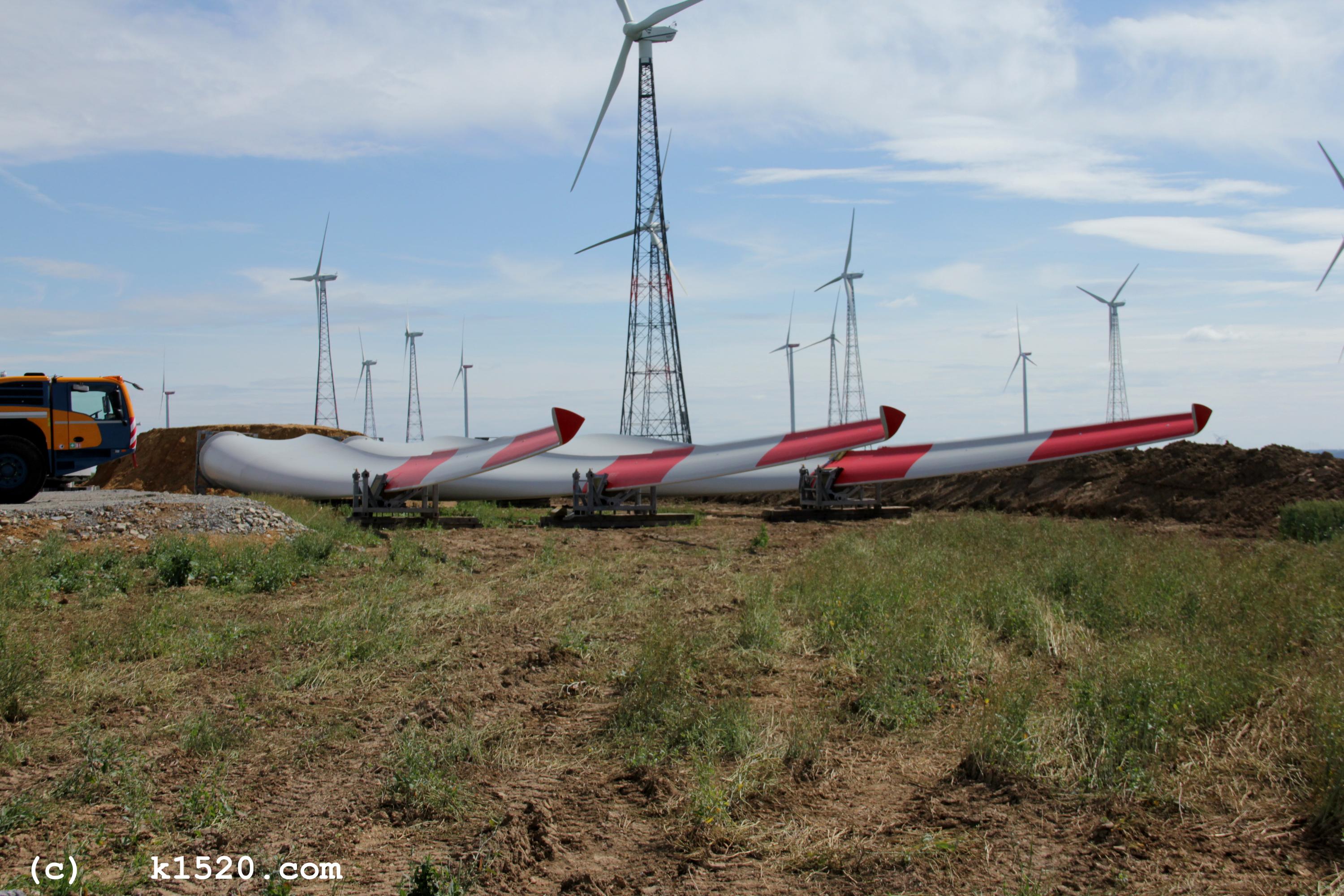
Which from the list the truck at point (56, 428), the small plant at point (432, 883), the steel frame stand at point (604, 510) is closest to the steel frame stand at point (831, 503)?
the steel frame stand at point (604, 510)

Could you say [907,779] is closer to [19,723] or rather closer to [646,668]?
[646,668]

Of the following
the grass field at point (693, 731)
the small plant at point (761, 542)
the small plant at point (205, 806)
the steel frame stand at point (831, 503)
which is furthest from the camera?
the steel frame stand at point (831, 503)

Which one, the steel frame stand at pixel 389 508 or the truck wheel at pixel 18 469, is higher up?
the truck wheel at pixel 18 469

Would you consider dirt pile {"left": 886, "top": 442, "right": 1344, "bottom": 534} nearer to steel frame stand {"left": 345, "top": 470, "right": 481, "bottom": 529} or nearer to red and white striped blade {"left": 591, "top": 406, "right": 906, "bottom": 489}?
red and white striped blade {"left": 591, "top": 406, "right": 906, "bottom": 489}

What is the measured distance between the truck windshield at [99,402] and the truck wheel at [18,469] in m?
1.04

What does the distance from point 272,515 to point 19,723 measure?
24.7 feet

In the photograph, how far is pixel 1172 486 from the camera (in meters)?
18.1

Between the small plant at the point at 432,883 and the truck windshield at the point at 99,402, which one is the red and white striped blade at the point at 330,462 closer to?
the truck windshield at the point at 99,402

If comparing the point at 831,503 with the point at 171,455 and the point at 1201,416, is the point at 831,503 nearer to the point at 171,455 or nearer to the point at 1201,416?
the point at 1201,416

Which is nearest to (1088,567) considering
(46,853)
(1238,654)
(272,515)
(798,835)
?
(1238,654)

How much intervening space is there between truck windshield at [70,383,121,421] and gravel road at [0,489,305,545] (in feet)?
9.28

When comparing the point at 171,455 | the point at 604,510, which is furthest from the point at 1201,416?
the point at 171,455

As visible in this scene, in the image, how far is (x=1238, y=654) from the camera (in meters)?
5.69

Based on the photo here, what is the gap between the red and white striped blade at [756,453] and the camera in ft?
53.6
